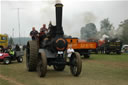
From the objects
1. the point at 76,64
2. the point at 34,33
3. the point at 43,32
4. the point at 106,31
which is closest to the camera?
the point at 76,64

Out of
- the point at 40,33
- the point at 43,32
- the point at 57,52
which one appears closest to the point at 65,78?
the point at 57,52

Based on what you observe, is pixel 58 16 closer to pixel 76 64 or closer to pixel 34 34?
pixel 76 64

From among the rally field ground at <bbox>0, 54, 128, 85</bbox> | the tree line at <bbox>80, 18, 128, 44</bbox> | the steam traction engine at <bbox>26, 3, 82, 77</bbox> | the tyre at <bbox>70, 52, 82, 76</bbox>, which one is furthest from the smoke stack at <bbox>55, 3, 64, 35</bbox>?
the tree line at <bbox>80, 18, 128, 44</bbox>

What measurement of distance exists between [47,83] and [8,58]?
7.86m

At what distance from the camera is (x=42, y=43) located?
9477 millimetres

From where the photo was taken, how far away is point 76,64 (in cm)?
820

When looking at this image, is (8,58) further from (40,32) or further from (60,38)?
(60,38)

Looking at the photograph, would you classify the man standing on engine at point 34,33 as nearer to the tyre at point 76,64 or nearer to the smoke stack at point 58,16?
the smoke stack at point 58,16

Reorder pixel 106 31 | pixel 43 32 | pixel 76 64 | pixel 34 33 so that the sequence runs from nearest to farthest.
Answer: pixel 76 64 < pixel 43 32 < pixel 34 33 < pixel 106 31

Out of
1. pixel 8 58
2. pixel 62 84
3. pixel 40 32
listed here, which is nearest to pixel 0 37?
pixel 8 58

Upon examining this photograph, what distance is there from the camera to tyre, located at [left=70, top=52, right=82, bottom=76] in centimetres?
793

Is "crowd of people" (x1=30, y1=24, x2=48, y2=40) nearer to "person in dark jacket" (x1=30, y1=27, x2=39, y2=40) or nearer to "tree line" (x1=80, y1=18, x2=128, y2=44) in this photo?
"person in dark jacket" (x1=30, y1=27, x2=39, y2=40)

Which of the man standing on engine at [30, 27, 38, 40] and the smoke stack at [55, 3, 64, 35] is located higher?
the smoke stack at [55, 3, 64, 35]

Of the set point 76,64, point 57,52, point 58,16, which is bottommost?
point 76,64
